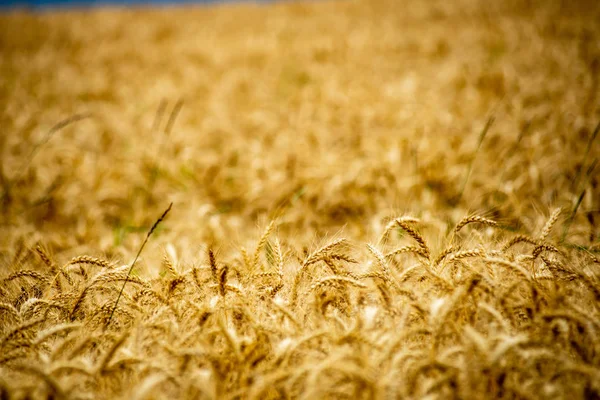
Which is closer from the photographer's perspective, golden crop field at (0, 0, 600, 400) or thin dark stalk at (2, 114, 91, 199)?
golden crop field at (0, 0, 600, 400)

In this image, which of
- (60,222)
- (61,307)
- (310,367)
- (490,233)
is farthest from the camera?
(60,222)

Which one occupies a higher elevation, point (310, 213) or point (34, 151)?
point (34, 151)

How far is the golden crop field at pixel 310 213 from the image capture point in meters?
1.07

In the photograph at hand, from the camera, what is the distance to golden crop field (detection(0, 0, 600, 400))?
3.50ft

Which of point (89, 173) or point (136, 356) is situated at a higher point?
point (89, 173)

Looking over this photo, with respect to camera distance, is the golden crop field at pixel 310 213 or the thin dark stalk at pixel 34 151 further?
the thin dark stalk at pixel 34 151

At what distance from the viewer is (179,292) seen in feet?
4.74

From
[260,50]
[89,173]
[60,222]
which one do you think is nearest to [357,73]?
[260,50]

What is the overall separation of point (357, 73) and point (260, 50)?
3.06m

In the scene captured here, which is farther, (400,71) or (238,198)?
(400,71)

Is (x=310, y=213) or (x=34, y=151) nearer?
(x=310, y=213)

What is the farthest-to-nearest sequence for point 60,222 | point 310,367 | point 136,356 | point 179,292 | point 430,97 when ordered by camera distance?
1. point 430,97
2. point 60,222
3. point 179,292
4. point 136,356
5. point 310,367

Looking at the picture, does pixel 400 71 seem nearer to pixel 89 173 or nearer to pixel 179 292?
pixel 89 173

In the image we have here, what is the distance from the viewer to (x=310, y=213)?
3004 millimetres
